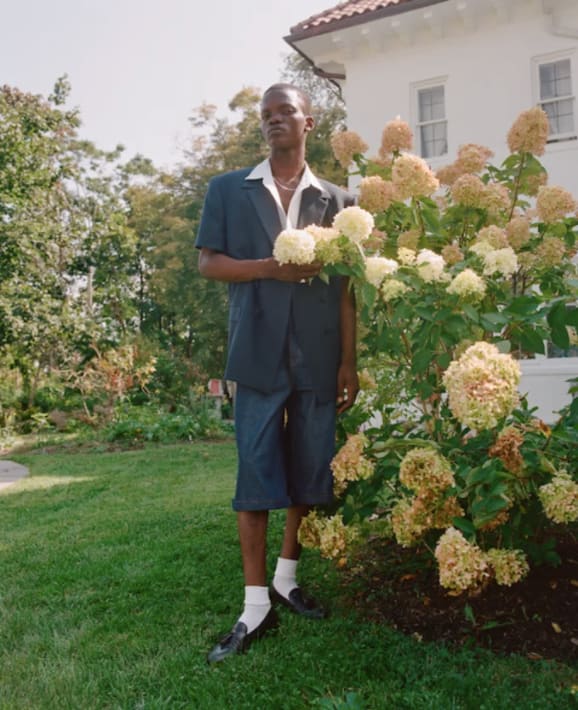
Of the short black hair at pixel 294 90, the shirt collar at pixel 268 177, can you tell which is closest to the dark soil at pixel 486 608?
the shirt collar at pixel 268 177

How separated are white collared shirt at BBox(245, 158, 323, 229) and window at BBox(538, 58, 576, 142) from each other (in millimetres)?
8053

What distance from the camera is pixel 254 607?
2.64 meters

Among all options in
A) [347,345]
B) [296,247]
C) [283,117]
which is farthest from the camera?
[347,345]

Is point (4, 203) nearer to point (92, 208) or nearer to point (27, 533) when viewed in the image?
point (92, 208)

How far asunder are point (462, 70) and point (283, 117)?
8466 mm

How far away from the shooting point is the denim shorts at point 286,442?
266 centimetres

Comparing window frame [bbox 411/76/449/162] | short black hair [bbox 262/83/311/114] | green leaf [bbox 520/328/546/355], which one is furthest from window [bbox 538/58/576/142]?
green leaf [bbox 520/328/546/355]

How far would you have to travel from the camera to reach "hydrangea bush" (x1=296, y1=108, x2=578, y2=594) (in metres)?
2.20

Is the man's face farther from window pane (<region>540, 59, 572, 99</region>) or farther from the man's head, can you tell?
window pane (<region>540, 59, 572, 99</region>)

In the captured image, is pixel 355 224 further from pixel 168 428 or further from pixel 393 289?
pixel 168 428

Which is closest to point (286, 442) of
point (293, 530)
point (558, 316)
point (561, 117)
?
point (293, 530)

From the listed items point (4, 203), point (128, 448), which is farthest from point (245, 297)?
point (4, 203)

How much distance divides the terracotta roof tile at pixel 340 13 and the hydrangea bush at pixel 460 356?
7.86m

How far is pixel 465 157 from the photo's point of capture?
3191 millimetres
